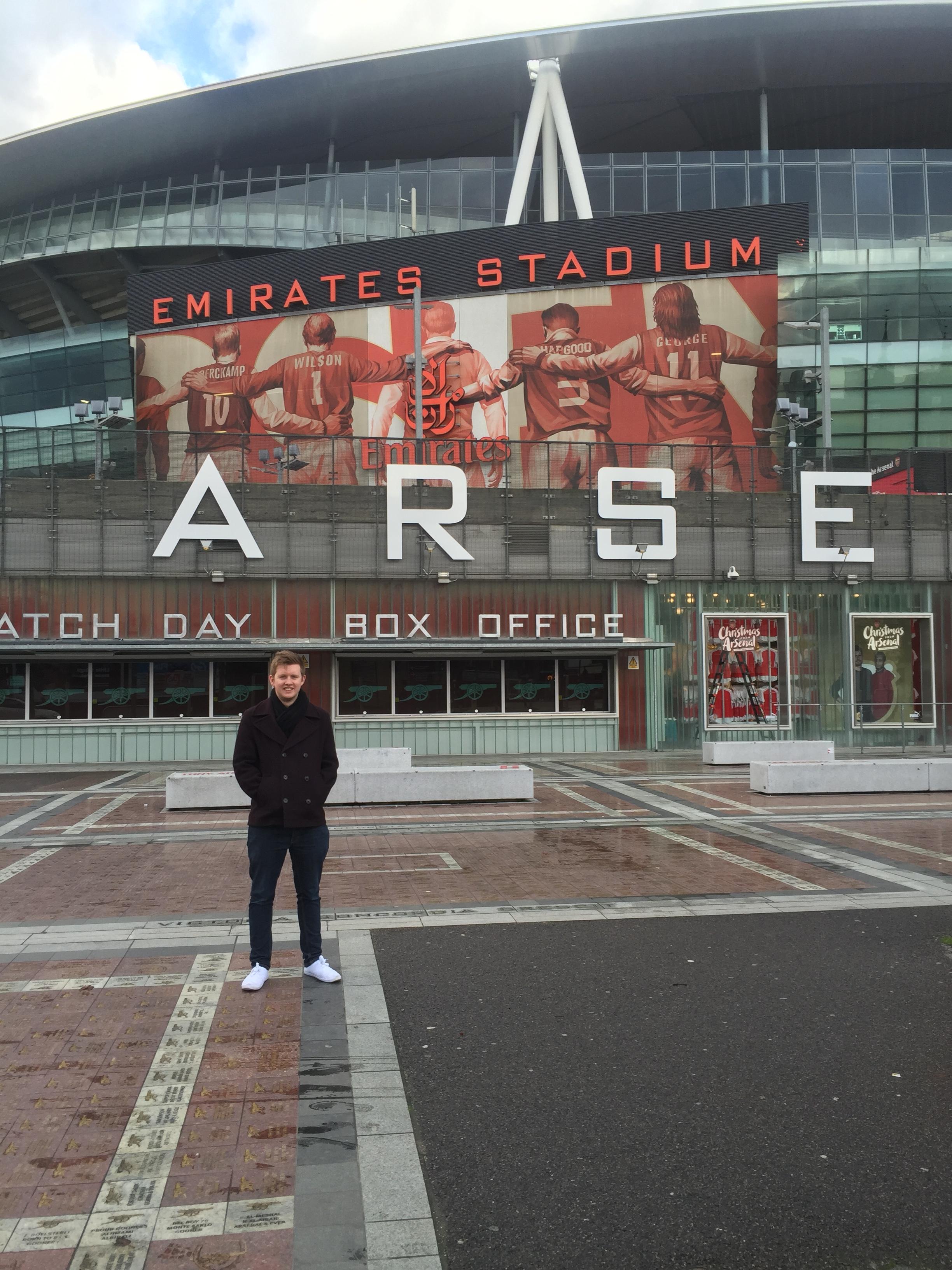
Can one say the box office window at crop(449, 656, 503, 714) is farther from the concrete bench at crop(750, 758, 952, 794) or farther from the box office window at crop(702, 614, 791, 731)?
the concrete bench at crop(750, 758, 952, 794)

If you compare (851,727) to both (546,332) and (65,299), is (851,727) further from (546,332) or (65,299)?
(65,299)

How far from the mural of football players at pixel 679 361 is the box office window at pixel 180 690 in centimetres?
1869

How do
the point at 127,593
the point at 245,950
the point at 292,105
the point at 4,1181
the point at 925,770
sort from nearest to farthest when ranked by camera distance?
the point at 4,1181
the point at 245,950
the point at 925,770
the point at 127,593
the point at 292,105

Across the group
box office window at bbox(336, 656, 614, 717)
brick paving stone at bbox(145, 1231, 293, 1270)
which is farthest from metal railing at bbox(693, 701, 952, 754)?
brick paving stone at bbox(145, 1231, 293, 1270)

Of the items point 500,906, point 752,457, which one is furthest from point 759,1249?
point 752,457

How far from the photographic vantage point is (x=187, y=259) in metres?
50.6

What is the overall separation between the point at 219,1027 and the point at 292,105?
5168cm

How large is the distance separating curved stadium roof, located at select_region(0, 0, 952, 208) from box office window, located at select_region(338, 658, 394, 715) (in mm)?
→ 34351

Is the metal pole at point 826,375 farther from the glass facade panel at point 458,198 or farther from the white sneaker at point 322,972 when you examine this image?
the white sneaker at point 322,972

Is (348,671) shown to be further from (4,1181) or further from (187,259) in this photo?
(187,259)

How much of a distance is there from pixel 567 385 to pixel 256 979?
33.1 m

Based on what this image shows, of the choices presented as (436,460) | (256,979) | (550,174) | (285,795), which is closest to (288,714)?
(285,795)

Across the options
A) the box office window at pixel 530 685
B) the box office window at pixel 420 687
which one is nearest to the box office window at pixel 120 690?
the box office window at pixel 420 687

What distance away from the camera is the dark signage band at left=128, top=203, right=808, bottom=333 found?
36.8m
